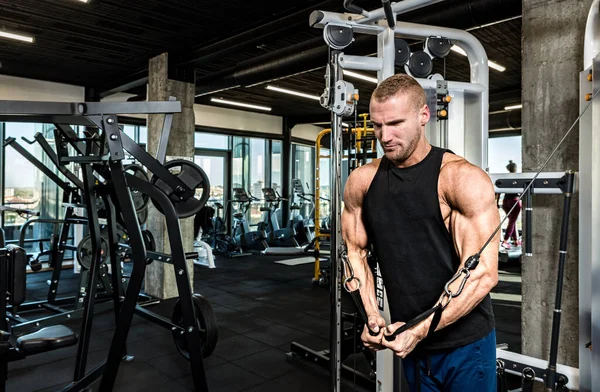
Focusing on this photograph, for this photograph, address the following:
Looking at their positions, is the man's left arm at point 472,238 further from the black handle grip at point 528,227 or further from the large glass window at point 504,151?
the large glass window at point 504,151

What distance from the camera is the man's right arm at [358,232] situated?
149 cm

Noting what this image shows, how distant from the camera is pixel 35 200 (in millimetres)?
6828

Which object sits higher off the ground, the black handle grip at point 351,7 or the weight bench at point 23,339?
the black handle grip at point 351,7

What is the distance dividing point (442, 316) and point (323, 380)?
1866 mm

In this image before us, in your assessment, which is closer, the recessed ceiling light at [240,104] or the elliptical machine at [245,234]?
the elliptical machine at [245,234]

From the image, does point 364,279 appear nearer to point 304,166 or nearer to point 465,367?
point 465,367

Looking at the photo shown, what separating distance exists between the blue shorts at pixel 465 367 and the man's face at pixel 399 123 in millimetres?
622

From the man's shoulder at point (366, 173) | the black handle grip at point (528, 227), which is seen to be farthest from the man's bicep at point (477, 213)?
the black handle grip at point (528, 227)

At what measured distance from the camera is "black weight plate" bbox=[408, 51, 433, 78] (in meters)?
2.07

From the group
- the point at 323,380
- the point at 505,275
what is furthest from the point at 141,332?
the point at 505,275

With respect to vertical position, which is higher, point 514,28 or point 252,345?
point 514,28

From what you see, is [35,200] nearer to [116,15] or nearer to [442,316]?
[116,15]

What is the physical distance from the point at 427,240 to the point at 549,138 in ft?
3.65

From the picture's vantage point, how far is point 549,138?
2012 mm
